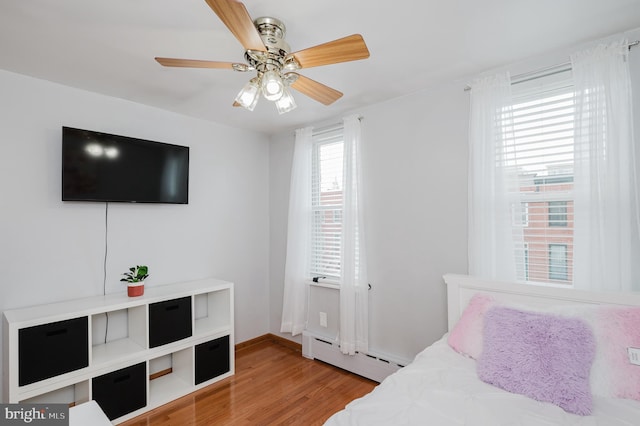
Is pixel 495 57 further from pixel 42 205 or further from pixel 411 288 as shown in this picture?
pixel 42 205

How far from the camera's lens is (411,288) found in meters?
2.64

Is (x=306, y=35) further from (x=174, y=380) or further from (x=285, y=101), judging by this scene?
(x=174, y=380)

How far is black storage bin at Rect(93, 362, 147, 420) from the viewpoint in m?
2.19

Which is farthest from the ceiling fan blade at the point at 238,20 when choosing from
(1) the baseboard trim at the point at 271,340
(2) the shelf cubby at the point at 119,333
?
(1) the baseboard trim at the point at 271,340

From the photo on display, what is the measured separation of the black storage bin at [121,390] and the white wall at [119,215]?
70cm

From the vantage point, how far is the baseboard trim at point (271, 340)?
11.6 feet

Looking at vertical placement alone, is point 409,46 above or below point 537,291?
above

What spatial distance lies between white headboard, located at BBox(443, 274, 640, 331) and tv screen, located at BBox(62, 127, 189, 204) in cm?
247

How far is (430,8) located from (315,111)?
62.3 inches

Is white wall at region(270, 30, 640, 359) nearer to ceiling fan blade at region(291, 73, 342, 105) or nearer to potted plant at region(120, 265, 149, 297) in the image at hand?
ceiling fan blade at region(291, 73, 342, 105)

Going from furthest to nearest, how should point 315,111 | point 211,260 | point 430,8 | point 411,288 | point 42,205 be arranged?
point 211,260, point 315,111, point 411,288, point 42,205, point 430,8

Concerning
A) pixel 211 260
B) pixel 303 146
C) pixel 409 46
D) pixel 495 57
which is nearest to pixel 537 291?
pixel 495 57

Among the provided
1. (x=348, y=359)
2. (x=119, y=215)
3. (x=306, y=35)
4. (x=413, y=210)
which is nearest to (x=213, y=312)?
(x=119, y=215)

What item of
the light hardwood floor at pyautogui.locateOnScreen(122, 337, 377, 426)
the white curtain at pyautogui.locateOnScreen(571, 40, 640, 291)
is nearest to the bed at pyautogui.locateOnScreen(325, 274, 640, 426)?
the white curtain at pyautogui.locateOnScreen(571, 40, 640, 291)
